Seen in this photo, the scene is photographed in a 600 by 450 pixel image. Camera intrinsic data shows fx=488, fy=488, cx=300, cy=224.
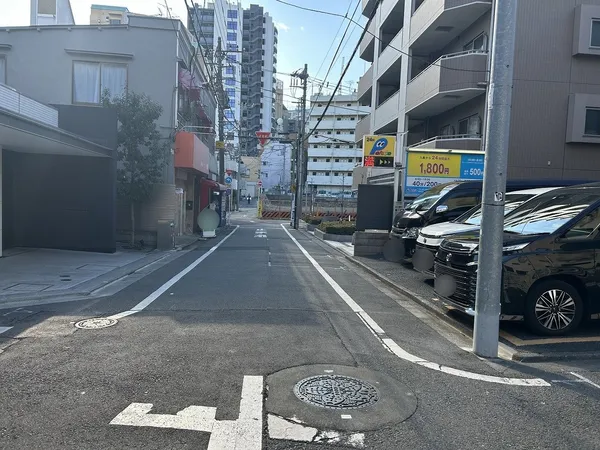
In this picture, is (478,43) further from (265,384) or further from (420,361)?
(265,384)

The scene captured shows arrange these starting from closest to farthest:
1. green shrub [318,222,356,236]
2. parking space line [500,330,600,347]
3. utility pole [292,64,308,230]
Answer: parking space line [500,330,600,347] < green shrub [318,222,356,236] < utility pole [292,64,308,230]

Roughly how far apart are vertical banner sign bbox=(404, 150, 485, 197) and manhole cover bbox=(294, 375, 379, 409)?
11230 millimetres

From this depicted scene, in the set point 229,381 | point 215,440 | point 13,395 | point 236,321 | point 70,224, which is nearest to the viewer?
point 215,440

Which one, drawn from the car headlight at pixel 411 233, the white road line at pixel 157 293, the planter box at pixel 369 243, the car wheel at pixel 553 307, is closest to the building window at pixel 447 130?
the planter box at pixel 369 243

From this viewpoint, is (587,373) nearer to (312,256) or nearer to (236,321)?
(236,321)

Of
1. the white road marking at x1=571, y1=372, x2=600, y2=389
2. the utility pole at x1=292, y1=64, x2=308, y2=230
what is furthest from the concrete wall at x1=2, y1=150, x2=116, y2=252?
the utility pole at x1=292, y1=64, x2=308, y2=230

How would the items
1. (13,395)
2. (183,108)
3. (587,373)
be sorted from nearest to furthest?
(13,395) → (587,373) → (183,108)

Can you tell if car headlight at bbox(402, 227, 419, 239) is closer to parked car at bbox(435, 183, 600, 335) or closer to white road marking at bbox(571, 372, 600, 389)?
parked car at bbox(435, 183, 600, 335)

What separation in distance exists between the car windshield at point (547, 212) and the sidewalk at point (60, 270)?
301 inches

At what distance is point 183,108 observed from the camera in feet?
72.9

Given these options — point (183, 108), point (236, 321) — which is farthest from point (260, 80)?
point (236, 321)

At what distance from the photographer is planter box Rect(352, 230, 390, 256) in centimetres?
1653

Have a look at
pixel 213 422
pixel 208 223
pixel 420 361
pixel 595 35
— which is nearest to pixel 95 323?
pixel 213 422

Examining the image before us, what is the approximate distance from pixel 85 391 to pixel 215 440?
1.56 metres
